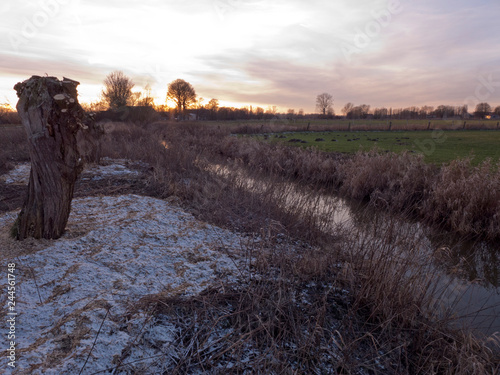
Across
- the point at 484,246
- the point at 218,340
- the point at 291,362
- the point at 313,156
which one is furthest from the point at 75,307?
the point at 313,156

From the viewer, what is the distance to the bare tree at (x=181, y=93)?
55500 mm

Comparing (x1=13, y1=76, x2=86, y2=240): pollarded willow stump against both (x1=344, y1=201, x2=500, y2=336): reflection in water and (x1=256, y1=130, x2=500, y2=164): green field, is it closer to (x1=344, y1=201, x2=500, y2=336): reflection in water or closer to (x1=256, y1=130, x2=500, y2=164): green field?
(x1=344, y1=201, x2=500, y2=336): reflection in water

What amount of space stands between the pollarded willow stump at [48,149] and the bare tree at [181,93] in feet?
180

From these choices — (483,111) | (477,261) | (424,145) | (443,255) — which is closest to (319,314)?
(443,255)

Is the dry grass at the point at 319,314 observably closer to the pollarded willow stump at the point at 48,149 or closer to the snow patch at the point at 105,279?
the snow patch at the point at 105,279

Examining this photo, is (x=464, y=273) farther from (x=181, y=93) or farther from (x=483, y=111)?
(x=483, y=111)

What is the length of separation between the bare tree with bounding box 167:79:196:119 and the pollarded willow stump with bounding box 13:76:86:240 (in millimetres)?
54900

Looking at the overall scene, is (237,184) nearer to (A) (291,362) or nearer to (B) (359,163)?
(B) (359,163)

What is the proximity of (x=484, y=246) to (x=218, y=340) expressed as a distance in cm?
669

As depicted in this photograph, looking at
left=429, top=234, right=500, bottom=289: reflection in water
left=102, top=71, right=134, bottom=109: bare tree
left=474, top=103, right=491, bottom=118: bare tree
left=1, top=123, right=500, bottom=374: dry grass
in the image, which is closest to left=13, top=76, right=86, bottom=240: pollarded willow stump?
left=1, top=123, right=500, bottom=374: dry grass

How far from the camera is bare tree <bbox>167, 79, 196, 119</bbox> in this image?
5550 cm

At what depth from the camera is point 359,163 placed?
34.2 ft

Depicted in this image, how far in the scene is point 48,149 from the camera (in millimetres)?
3422

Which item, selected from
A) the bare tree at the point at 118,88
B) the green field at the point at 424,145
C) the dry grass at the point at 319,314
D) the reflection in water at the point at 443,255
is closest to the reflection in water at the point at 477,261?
the reflection in water at the point at 443,255
